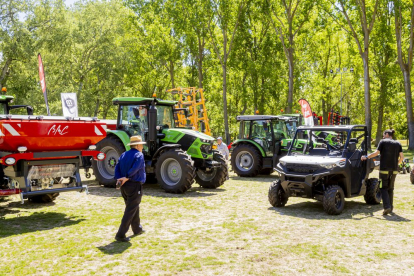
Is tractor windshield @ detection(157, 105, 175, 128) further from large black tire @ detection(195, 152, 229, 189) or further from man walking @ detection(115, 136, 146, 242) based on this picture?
man walking @ detection(115, 136, 146, 242)

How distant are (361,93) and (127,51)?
24.8 meters

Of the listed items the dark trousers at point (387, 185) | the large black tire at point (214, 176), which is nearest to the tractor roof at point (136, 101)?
the large black tire at point (214, 176)

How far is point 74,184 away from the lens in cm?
902

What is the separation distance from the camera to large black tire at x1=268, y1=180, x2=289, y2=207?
970cm

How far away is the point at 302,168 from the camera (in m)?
9.25

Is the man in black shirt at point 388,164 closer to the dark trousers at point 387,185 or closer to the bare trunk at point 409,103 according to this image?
the dark trousers at point 387,185

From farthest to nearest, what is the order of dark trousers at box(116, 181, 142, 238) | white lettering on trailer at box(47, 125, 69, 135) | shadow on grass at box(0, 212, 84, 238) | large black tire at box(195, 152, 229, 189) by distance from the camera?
large black tire at box(195, 152, 229, 189) → white lettering on trailer at box(47, 125, 69, 135) → shadow on grass at box(0, 212, 84, 238) → dark trousers at box(116, 181, 142, 238)

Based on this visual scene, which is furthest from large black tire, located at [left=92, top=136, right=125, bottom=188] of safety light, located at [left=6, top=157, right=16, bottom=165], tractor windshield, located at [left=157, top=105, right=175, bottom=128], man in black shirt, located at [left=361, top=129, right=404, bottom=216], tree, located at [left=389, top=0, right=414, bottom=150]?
tree, located at [left=389, top=0, right=414, bottom=150]

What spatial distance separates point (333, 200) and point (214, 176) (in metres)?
4.49

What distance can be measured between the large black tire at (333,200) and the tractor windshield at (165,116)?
5.63m

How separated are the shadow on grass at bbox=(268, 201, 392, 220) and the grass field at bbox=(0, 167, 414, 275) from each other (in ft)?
0.07

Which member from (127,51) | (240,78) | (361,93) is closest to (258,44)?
(240,78)

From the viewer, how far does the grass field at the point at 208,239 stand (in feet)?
18.6

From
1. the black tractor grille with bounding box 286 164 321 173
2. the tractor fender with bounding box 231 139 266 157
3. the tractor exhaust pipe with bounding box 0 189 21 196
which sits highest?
the tractor fender with bounding box 231 139 266 157
